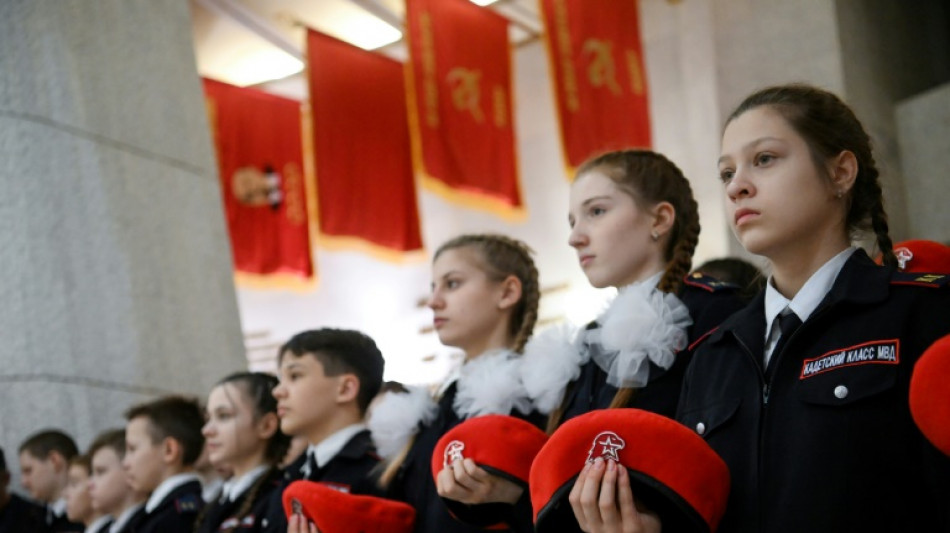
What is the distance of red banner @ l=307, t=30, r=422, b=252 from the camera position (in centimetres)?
903

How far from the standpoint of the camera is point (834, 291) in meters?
1.73

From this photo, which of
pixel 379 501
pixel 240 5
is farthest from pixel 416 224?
pixel 379 501

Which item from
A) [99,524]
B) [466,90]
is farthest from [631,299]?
[466,90]

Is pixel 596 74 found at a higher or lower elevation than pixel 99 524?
higher

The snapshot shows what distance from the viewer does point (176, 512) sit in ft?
13.7

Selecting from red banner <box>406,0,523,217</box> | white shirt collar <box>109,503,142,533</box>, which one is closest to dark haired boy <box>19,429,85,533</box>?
white shirt collar <box>109,503,142,533</box>

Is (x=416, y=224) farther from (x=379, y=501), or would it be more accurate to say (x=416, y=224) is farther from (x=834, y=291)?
(x=834, y=291)

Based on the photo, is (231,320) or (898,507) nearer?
(898,507)

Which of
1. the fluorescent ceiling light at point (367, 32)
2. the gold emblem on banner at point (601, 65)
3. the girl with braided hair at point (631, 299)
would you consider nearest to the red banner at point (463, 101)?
the gold emblem on banner at point (601, 65)

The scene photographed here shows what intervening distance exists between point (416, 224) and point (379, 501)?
24.0 feet

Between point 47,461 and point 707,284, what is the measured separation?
362 centimetres

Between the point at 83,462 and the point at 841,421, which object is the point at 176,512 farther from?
the point at 841,421

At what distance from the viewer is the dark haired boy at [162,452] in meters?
4.25

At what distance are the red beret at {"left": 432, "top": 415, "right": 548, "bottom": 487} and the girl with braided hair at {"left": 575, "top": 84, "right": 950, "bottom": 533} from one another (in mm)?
454
